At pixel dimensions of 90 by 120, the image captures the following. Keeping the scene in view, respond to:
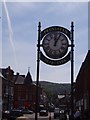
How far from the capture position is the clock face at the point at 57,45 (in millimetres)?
23500

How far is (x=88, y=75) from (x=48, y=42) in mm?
29160

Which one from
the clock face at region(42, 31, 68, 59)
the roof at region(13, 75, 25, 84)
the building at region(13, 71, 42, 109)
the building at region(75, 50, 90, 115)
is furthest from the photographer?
the roof at region(13, 75, 25, 84)

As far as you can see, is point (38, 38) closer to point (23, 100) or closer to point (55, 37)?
point (55, 37)

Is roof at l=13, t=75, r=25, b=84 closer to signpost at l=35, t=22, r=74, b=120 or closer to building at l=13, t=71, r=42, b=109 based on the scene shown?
building at l=13, t=71, r=42, b=109

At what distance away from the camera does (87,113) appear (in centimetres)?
5219

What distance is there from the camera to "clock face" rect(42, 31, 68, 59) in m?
23.5

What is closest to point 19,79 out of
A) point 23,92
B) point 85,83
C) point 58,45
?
point 23,92

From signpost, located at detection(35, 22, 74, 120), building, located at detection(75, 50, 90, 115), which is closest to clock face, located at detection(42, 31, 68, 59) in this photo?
signpost, located at detection(35, 22, 74, 120)

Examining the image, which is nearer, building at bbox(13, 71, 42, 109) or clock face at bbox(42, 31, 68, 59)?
clock face at bbox(42, 31, 68, 59)

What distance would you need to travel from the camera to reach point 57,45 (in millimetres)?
23484

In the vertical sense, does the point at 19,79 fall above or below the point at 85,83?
above

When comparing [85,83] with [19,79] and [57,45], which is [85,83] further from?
[19,79]

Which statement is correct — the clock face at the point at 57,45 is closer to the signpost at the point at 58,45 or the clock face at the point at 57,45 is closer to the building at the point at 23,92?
the signpost at the point at 58,45

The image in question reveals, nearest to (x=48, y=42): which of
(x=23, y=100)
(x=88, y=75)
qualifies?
(x=88, y=75)
